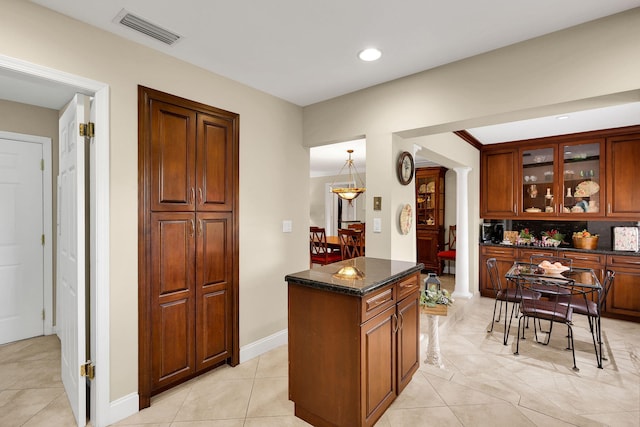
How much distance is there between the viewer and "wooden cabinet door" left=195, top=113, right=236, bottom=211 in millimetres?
2535

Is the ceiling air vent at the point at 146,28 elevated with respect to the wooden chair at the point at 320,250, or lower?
elevated

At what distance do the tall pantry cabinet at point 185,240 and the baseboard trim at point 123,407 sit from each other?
5 cm

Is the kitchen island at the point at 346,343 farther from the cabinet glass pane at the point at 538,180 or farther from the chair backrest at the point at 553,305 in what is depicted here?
the cabinet glass pane at the point at 538,180

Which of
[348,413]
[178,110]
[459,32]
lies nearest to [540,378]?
[348,413]

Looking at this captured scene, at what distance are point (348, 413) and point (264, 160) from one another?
220 centimetres

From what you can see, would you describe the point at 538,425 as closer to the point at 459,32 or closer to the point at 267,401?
the point at 267,401

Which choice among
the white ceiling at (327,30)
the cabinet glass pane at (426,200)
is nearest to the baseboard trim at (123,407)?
the white ceiling at (327,30)

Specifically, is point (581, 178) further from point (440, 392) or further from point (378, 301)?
point (378, 301)

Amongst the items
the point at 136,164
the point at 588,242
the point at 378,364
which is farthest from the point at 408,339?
the point at 588,242

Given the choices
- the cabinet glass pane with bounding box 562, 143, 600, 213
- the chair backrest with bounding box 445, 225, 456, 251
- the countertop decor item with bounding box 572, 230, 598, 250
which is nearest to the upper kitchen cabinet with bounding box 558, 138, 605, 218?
the cabinet glass pane with bounding box 562, 143, 600, 213

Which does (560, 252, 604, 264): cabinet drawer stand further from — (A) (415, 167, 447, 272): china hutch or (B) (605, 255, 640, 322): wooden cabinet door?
(A) (415, 167, 447, 272): china hutch

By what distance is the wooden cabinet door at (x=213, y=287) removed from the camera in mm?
2543

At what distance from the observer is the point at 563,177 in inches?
183

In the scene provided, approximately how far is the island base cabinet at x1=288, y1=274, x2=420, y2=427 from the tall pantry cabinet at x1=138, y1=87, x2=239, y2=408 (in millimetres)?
954
